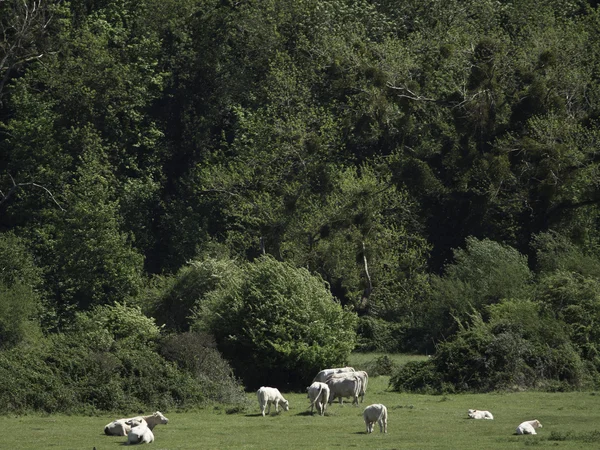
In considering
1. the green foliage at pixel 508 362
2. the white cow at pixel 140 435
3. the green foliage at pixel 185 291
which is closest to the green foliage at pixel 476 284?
the green foliage at pixel 508 362

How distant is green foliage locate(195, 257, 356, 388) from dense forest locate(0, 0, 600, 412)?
0.60 feet

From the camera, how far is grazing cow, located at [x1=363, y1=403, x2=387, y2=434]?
28.6 metres

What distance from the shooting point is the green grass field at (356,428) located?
27062 millimetres

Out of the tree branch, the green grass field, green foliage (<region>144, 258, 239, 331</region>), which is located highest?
the tree branch

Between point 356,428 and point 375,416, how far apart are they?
1.47 meters

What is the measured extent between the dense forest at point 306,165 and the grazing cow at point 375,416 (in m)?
13.3

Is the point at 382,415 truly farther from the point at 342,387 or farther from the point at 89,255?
the point at 89,255

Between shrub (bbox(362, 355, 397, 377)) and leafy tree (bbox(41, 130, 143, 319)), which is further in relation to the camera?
leafy tree (bbox(41, 130, 143, 319))

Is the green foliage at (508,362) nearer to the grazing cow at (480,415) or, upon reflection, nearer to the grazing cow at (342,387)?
the grazing cow at (342,387)

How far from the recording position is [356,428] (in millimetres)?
29969

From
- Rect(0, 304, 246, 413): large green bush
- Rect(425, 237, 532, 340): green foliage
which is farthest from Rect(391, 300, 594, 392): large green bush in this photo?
Rect(425, 237, 532, 340): green foliage

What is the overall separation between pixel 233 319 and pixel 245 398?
18.0ft

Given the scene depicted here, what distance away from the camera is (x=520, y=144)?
63469 millimetres

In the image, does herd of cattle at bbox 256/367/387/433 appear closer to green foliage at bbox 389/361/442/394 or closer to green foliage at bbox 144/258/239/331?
green foliage at bbox 389/361/442/394
